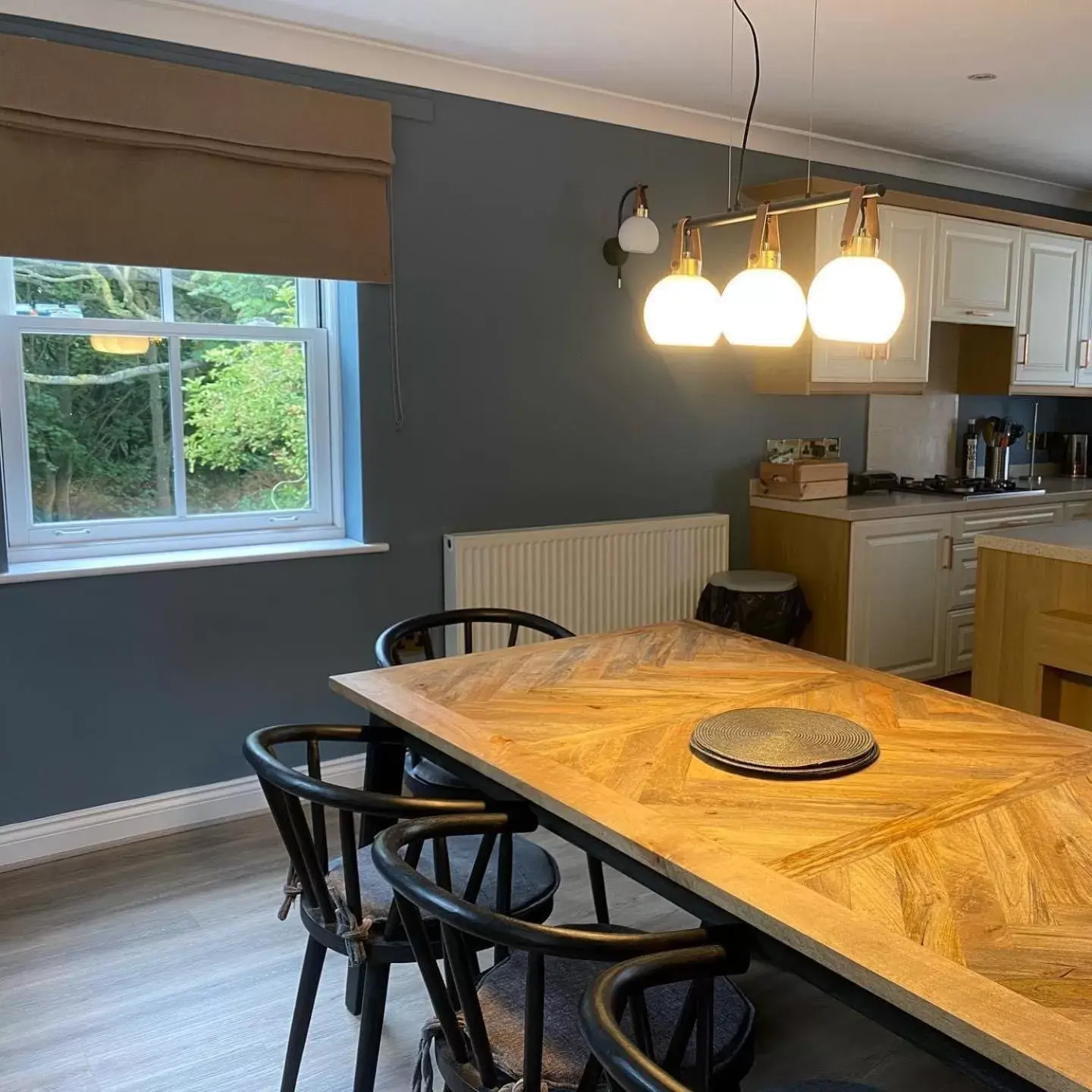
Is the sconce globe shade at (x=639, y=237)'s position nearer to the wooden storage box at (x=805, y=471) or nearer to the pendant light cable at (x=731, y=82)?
the pendant light cable at (x=731, y=82)

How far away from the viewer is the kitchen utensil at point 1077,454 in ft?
19.0

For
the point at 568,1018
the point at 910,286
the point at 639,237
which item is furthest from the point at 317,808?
the point at 910,286

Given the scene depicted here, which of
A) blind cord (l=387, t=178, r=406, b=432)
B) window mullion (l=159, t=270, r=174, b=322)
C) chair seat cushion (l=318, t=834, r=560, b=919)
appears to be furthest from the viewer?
blind cord (l=387, t=178, r=406, b=432)

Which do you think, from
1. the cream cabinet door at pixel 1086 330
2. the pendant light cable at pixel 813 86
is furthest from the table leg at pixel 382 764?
the cream cabinet door at pixel 1086 330

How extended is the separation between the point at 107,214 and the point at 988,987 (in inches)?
109

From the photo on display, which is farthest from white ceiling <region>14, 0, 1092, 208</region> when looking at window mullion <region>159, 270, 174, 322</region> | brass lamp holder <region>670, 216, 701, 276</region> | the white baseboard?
the white baseboard

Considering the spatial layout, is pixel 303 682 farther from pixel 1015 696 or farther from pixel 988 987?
pixel 988 987

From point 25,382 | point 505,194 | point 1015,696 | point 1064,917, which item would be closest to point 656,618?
point 1015,696

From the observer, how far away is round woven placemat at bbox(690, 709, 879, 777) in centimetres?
168

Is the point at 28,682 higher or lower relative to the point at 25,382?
lower

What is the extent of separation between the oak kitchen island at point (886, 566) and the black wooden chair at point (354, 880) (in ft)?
8.33

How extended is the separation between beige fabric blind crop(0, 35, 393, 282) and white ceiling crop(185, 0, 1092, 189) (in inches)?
10.8

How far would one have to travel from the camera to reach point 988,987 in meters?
1.09

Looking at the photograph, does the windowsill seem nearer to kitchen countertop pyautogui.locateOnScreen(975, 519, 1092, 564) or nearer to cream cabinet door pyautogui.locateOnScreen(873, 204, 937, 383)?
kitchen countertop pyautogui.locateOnScreen(975, 519, 1092, 564)
